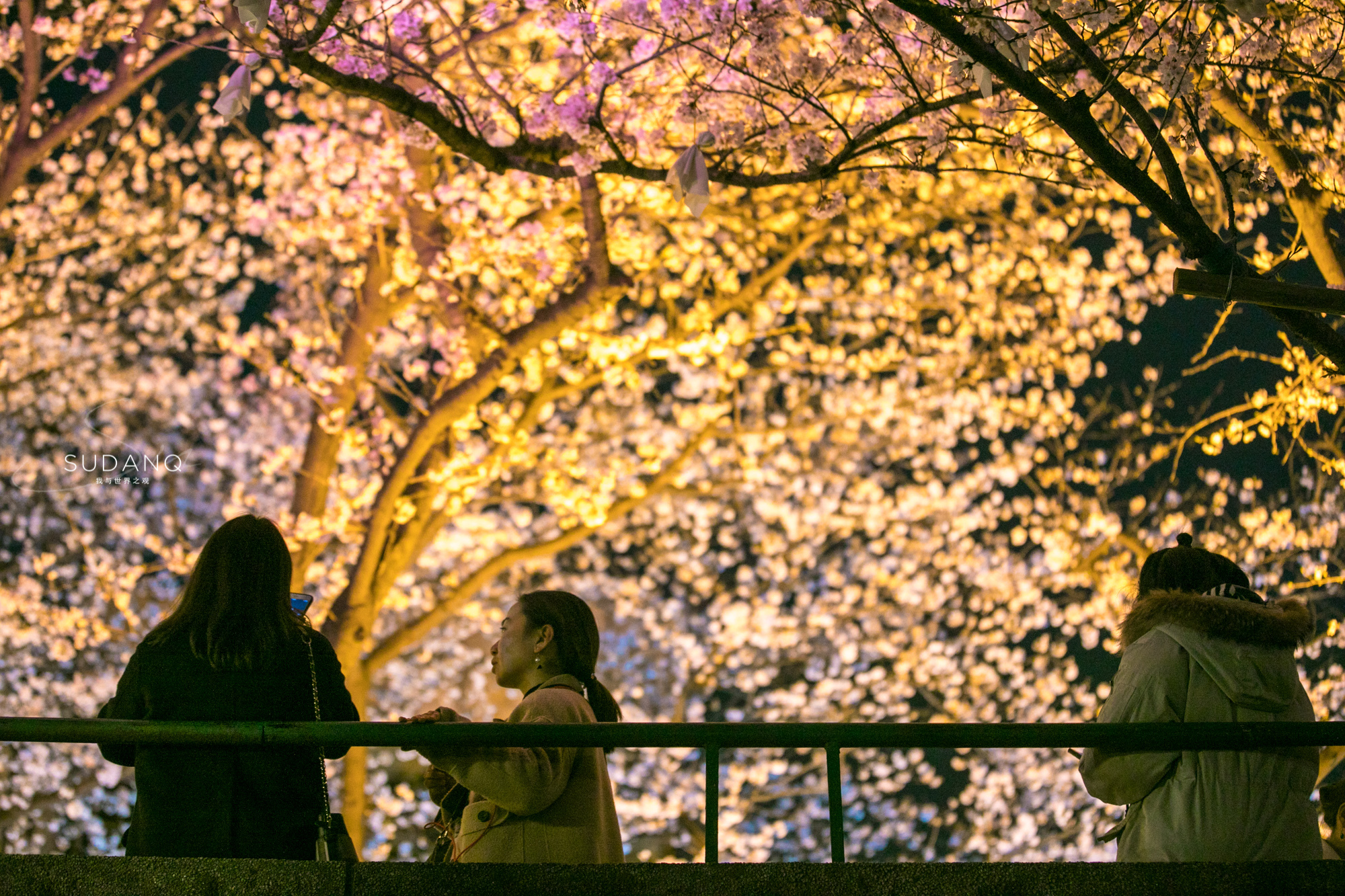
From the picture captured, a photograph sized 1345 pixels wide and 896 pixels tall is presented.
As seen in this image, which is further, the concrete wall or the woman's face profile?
the woman's face profile

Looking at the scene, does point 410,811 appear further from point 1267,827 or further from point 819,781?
point 1267,827

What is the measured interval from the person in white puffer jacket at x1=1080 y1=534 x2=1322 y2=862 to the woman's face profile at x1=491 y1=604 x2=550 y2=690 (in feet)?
5.16

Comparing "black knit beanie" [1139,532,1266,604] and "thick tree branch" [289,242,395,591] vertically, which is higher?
"thick tree branch" [289,242,395,591]

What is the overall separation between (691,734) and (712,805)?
228 millimetres

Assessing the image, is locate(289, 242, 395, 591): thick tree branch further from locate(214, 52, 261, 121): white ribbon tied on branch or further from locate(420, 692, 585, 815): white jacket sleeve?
locate(420, 692, 585, 815): white jacket sleeve

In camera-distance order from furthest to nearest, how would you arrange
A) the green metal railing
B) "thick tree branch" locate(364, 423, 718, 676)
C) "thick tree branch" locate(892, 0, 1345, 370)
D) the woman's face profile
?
1. "thick tree branch" locate(364, 423, 718, 676)
2. "thick tree branch" locate(892, 0, 1345, 370)
3. the woman's face profile
4. the green metal railing

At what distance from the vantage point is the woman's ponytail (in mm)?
3203

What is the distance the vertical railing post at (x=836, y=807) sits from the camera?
110 inches

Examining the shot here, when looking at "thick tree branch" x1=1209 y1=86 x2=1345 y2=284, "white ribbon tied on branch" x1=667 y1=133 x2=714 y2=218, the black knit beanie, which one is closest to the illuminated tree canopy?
"thick tree branch" x1=1209 y1=86 x2=1345 y2=284

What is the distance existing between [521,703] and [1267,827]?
2.08m

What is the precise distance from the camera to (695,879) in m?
2.88

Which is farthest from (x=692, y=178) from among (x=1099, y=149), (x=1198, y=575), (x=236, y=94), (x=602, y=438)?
(x=602, y=438)

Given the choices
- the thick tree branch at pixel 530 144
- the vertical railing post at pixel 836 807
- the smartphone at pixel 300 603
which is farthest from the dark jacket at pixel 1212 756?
the thick tree branch at pixel 530 144

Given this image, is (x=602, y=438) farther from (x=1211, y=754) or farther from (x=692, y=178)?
(x=1211, y=754)
